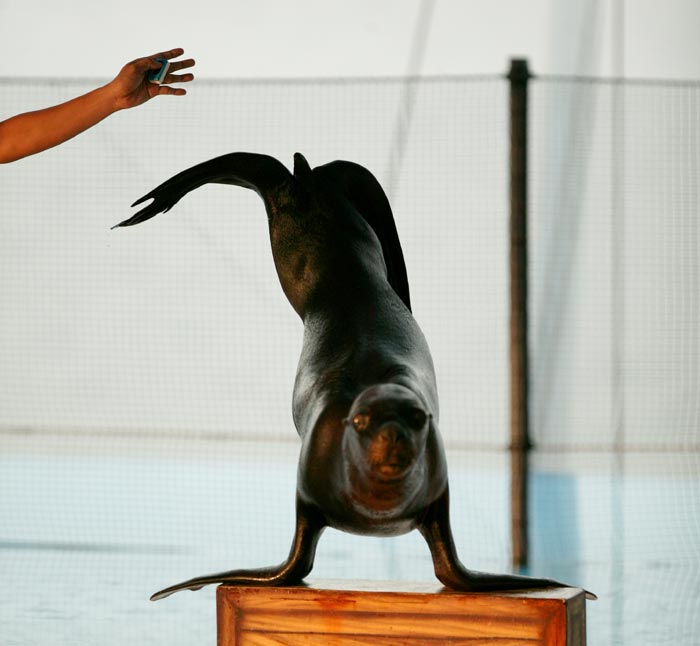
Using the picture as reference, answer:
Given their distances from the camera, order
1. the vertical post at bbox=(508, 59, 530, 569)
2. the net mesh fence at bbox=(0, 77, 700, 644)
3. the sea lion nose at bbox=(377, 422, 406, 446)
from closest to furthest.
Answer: the sea lion nose at bbox=(377, 422, 406, 446)
the vertical post at bbox=(508, 59, 530, 569)
the net mesh fence at bbox=(0, 77, 700, 644)

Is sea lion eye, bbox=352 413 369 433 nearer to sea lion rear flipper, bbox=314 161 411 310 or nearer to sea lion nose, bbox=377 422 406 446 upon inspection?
sea lion nose, bbox=377 422 406 446

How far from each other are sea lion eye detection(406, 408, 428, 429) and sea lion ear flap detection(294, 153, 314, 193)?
1.85ft

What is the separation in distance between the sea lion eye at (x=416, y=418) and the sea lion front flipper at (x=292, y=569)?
289mm

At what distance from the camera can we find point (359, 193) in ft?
6.34

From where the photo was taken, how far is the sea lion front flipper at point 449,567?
1616 millimetres

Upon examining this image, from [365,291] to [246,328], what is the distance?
323 cm

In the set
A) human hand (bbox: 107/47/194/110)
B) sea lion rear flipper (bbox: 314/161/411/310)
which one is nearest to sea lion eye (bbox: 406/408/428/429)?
sea lion rear flipper (bbox: 314/161/411/310)

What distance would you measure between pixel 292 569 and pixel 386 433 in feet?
1.34

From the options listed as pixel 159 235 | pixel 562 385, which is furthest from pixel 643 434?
pixel 159 235

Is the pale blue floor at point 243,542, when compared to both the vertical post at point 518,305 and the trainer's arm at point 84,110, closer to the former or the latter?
the vertical post at point 518,305

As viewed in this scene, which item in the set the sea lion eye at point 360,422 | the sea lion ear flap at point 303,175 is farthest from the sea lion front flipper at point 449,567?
the sea lion ear flap at point 303,175

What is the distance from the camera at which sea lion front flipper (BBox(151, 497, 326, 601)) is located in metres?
1.63

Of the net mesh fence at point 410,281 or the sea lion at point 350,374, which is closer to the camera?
the sea lion at point 350,374

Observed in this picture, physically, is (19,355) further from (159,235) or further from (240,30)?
(240,30)
